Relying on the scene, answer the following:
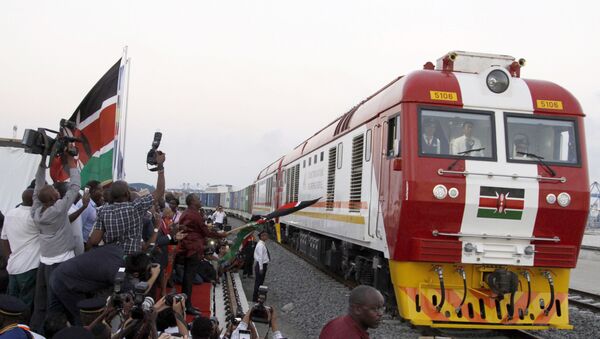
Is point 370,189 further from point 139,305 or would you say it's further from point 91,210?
point 139,305

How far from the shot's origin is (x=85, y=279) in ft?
16.7

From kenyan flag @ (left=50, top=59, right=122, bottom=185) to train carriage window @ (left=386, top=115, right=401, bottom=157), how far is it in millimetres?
4575

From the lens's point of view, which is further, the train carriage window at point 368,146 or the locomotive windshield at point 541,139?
the train carriage window at point 368,146

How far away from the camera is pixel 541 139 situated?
7730 millimetres

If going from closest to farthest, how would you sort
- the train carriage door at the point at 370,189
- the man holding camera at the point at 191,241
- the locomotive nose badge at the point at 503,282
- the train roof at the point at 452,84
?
the locomotive nose badge at the point at 503,282 → the train roof at the point at 452,84 → the man holding camera at the point at 191,241 → the train carriage door at the point at 370,189

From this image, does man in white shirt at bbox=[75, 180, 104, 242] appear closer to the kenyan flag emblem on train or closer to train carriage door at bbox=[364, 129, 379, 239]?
train carriage door at bbox=[364, 129, 379, 239]

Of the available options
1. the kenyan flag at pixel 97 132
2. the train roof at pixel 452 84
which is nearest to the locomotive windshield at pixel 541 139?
the train roof at pixel 452 84

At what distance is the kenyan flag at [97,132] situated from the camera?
31.9ft

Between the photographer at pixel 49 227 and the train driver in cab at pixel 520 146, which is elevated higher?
the train driver in cab at pixel 520 146

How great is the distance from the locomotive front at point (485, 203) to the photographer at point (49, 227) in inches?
152

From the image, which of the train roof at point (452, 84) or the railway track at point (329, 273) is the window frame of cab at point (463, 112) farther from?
the railway track at point (329, 273)

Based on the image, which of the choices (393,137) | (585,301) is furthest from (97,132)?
(585,301)

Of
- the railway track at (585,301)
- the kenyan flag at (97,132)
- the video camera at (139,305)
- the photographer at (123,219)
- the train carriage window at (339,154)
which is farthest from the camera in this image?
the train carriage window at (339,154)

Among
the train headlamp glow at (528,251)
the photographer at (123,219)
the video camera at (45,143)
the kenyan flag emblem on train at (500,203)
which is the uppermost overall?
the video camera at (45,143)
